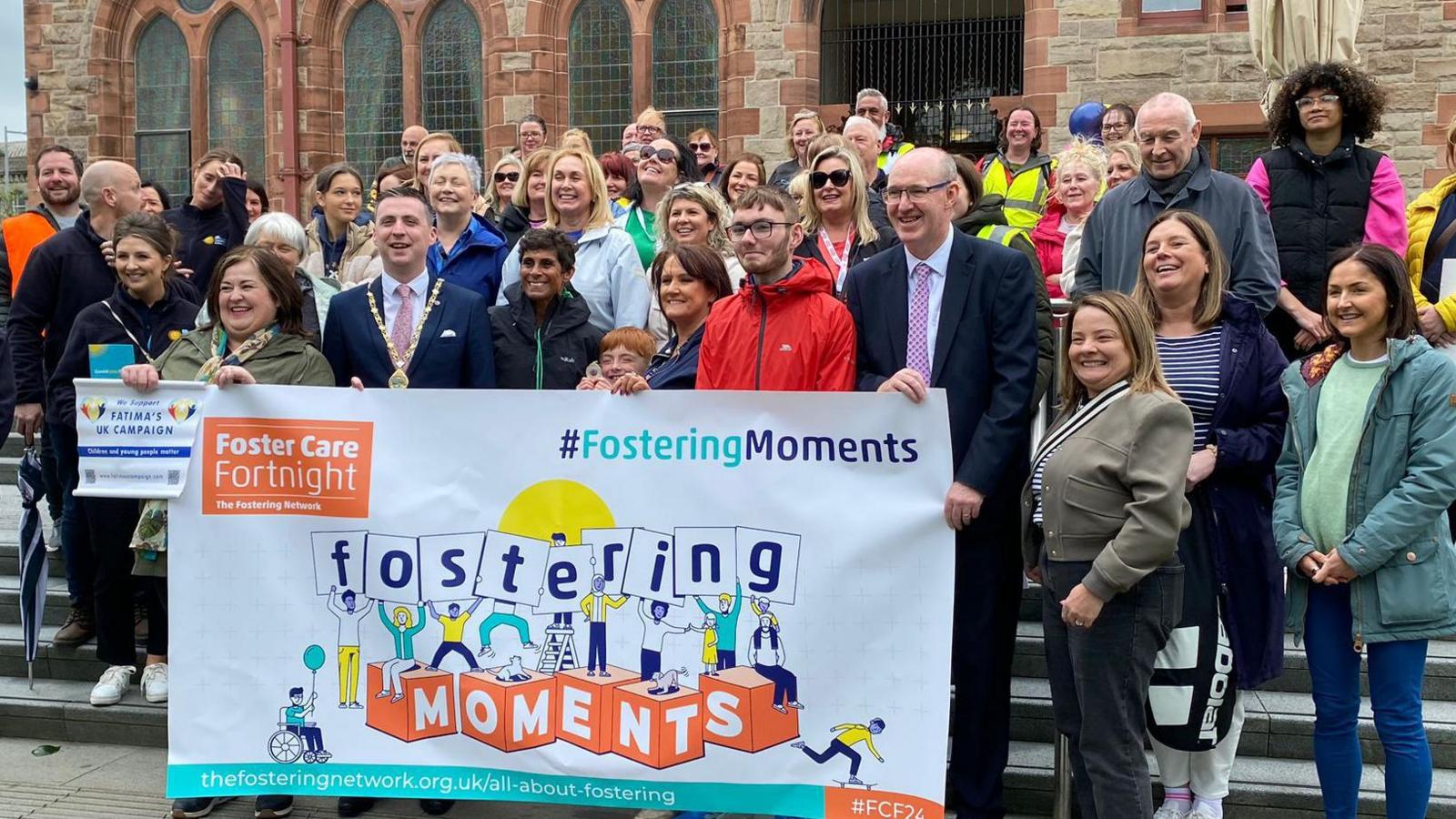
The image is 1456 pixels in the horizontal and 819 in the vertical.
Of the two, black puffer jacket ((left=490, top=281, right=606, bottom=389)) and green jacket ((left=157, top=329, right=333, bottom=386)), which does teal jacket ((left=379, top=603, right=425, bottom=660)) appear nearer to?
green jacket ((left=157, top=329, right=333, bottom=386))

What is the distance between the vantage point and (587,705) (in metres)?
4.54

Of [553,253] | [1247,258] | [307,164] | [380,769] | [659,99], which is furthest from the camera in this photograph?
[307,164]

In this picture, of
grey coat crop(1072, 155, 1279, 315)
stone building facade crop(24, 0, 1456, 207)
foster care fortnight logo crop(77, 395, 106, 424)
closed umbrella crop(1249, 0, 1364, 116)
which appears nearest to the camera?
foster care fortnight logo crop(77, 395, 106, 424)

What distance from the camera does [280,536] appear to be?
476cm

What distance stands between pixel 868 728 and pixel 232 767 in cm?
223

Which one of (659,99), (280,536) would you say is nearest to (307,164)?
(659,99)

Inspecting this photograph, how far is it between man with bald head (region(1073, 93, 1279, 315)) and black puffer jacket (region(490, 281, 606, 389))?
2078 millimetres

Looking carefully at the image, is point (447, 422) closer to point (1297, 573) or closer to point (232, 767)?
point (232, 767)

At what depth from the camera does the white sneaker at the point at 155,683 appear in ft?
19.0

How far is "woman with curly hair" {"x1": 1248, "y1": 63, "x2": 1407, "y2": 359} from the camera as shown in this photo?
227 inches

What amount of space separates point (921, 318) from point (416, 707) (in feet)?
7.18

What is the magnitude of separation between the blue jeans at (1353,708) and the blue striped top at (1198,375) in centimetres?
64

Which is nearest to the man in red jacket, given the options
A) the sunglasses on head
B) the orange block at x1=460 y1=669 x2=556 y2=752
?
the sunglasses on head

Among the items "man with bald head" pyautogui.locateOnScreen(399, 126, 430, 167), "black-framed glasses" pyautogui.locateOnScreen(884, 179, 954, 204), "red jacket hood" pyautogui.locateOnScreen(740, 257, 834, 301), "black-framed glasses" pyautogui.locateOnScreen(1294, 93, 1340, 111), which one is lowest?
"red jacket hood" pyautogui.locateOnScreen(740, 257, 834, 301)
